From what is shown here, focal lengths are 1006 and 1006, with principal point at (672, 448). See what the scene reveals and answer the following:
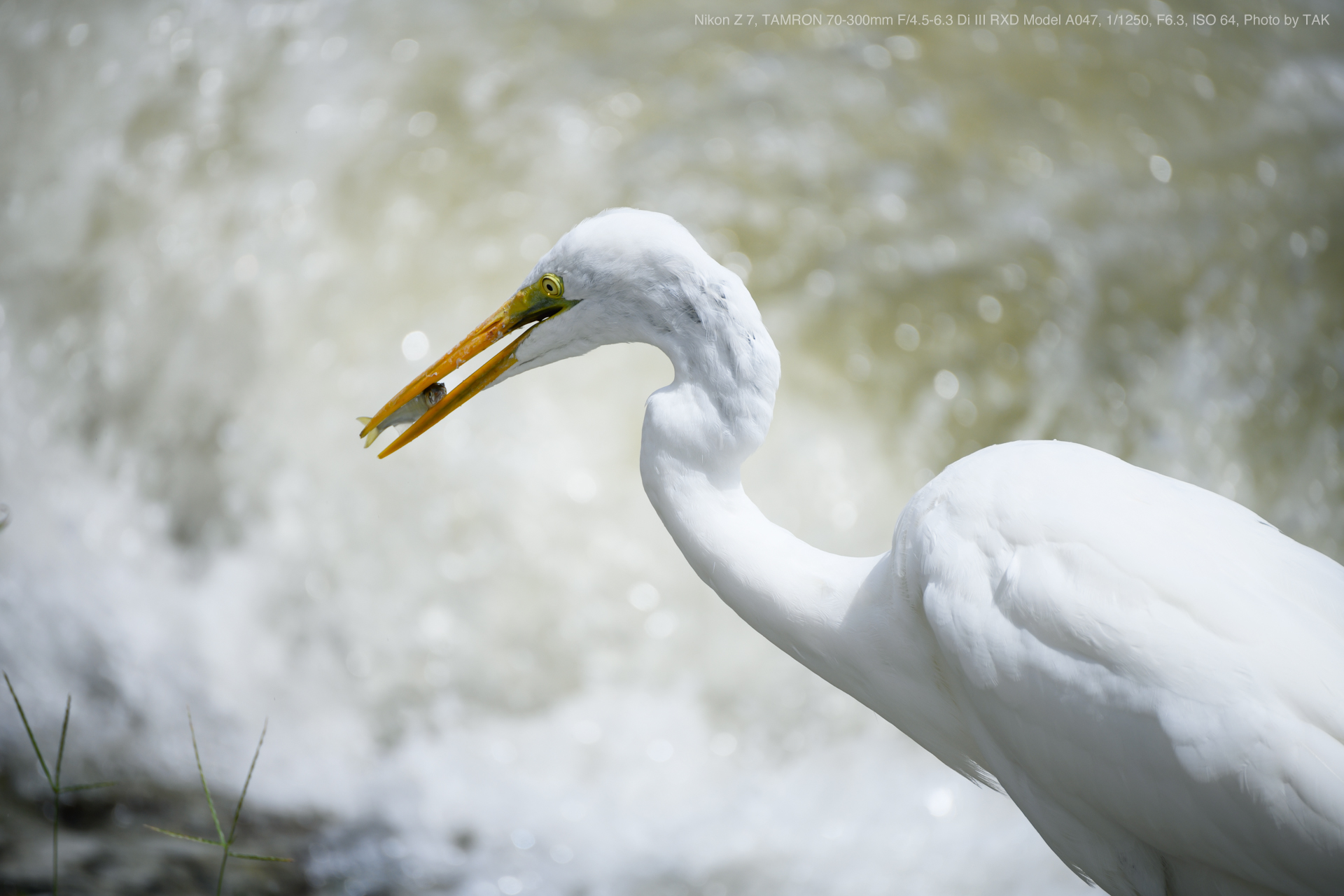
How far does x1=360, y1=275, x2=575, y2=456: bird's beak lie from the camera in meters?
2.03

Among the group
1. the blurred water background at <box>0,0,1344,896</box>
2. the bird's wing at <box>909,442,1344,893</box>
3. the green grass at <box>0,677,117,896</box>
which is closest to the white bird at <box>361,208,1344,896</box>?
the bird's wing at <box>909,442,1344,893</box>

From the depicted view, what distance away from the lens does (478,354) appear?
6.99 feet

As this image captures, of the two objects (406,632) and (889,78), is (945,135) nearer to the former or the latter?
(889,78)

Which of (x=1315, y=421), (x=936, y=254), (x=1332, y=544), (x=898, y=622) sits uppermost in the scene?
(x=898, y=622)

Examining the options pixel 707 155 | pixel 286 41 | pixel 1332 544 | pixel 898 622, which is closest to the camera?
pixel 898 622

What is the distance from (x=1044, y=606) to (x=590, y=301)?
1.01 metres

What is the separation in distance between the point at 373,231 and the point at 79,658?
82.9 inches

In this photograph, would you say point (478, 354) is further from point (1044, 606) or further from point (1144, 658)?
point (1144, 658)

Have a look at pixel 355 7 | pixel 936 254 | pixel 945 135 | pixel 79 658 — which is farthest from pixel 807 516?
pixel 355 7

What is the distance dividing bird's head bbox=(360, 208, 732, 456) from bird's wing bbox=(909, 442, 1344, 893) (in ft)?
2.18

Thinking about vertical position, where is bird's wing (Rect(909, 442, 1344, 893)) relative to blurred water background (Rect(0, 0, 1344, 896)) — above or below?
above

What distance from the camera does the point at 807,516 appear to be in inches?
160

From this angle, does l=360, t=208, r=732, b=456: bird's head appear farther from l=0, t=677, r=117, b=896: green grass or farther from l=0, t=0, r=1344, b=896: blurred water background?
l=0, t=0, r=1344, b=896: blurred water background

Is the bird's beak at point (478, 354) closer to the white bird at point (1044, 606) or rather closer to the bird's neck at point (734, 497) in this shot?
the white bird at point (1044, 606)
